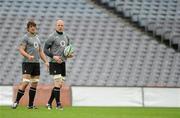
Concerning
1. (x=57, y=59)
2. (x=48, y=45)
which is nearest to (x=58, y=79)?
(x=57, y=59)

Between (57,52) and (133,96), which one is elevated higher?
(57,52)

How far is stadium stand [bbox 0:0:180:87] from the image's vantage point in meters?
19.1

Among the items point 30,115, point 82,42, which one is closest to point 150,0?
point 82,42

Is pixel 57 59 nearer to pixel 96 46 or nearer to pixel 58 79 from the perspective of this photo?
pixel 58 79

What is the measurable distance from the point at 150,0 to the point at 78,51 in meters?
3.37

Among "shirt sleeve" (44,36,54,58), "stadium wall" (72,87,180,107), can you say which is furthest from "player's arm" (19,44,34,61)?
"stadium wall" (72,87,180,107)

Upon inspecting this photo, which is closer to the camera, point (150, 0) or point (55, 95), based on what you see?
point (55, 95)

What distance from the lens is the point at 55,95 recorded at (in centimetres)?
1301

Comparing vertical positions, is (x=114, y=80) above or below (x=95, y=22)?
below

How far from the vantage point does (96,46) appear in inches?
794

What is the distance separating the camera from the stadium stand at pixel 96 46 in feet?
62.7

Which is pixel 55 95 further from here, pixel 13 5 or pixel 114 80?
pixel 13 5

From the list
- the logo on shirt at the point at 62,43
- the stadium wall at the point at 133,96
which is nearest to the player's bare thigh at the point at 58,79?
the logo on shirt at the point at 62,43

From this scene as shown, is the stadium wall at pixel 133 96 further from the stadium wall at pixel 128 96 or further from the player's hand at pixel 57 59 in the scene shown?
the player's hand at pixel 57 59
